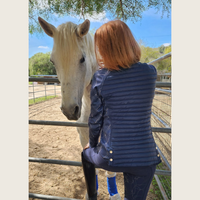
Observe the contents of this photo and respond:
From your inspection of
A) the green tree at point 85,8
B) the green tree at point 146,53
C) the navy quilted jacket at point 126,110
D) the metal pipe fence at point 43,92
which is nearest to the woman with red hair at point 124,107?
the navy quilted jacket at point 126,110

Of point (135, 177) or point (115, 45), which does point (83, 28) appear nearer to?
point (115, 45)

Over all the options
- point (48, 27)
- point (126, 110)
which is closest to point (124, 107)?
point (126, 110)

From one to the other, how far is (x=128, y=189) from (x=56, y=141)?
367 centimetres

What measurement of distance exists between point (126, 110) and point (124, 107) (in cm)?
2

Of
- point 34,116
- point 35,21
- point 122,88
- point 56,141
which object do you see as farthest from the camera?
point 34,116

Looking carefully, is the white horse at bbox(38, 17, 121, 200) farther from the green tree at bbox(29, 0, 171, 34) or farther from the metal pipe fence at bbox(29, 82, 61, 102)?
the metal pipe fence at bbox(29, 82, 61, 102)

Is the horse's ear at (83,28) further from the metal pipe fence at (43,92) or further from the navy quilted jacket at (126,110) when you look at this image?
the metal pipe fence at (43,92)

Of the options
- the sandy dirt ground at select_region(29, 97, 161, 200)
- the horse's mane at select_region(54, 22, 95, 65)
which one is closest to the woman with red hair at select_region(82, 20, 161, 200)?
the horse's mane at select_region(54, 22, 95, 65)

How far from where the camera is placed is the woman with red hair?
72 centimetres

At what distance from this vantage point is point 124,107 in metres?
0.72

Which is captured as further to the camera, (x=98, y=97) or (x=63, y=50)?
(x=63, y=50)

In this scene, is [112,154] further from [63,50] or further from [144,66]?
[63,50]

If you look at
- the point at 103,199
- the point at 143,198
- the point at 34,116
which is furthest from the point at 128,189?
the point at 34,116
